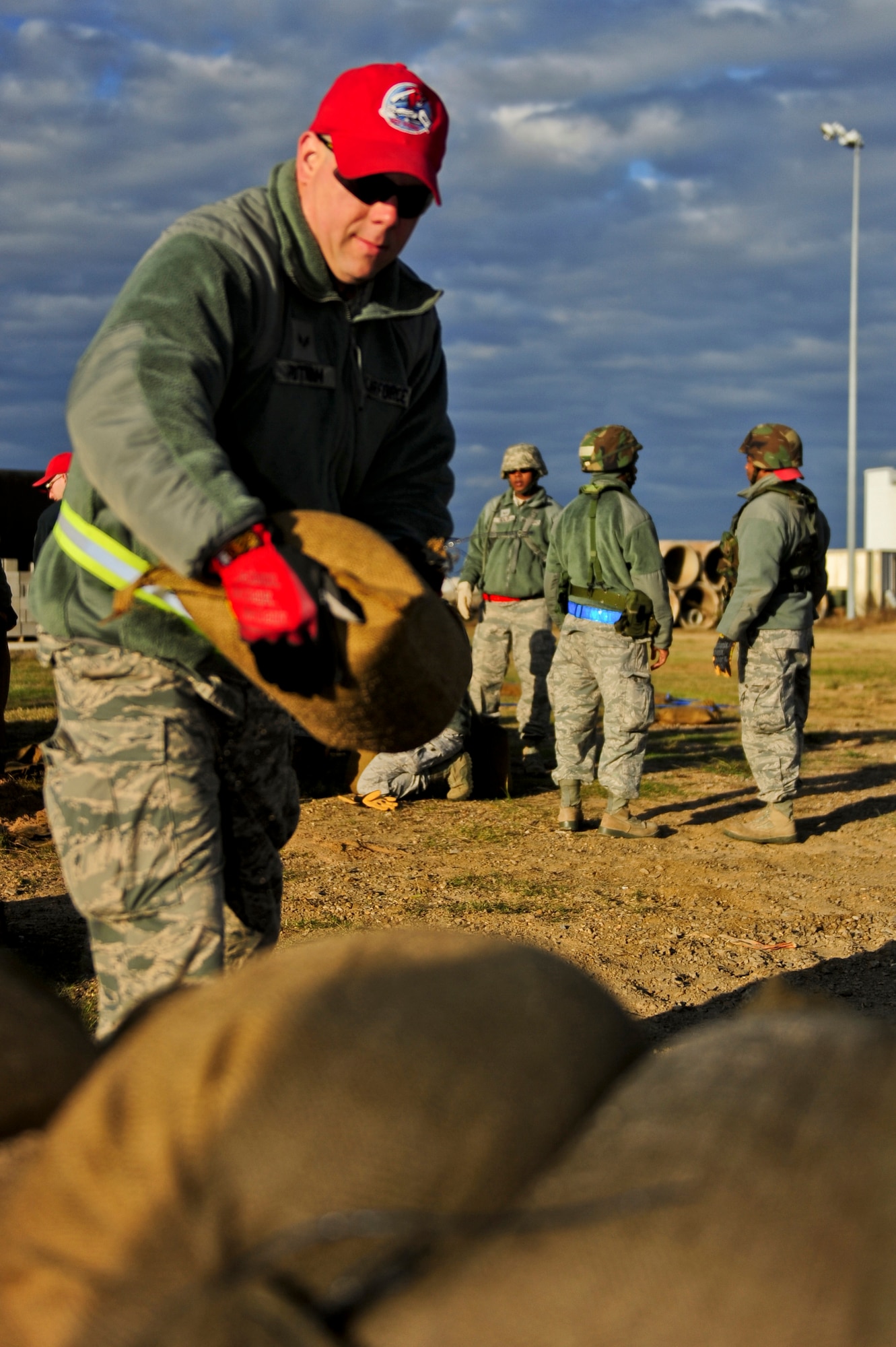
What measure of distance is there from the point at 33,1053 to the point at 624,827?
6231mm

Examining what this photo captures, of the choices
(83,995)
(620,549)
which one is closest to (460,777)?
(620,549)

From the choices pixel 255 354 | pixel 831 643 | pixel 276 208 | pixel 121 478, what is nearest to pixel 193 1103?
pixel 121 478

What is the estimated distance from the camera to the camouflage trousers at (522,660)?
34.2 ft

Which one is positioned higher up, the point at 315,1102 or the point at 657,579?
the point at 657,579

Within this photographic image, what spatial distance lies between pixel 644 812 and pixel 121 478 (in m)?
6.86

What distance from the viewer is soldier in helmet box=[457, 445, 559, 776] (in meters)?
10.4

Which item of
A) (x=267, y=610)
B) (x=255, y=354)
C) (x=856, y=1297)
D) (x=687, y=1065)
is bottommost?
(x=856, y=1297)

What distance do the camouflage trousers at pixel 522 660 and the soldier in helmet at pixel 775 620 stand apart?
9.62 ft

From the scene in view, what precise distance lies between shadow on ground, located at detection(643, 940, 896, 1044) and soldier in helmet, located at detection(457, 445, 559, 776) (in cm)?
516

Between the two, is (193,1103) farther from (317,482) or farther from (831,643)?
(831,643)

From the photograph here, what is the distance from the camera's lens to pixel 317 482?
2.64 m

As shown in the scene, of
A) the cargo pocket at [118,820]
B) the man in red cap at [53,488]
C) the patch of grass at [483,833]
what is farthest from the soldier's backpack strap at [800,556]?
the cargo pocket at [118,820]

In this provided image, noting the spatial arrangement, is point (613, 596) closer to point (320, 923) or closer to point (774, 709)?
point (774, 709)

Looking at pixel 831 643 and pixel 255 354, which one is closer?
pixel 255 354
